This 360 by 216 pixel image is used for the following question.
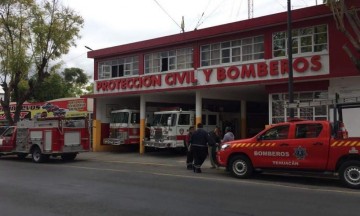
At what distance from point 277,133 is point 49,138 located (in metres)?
11.7

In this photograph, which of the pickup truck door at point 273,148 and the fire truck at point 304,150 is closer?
the fire truck at point 304,150

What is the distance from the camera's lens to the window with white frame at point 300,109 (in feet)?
61.9

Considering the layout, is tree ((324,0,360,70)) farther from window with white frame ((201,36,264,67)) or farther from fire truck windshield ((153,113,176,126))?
fire truck windshield ((153,113,176,126))

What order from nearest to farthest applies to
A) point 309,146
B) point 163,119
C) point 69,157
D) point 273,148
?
point 309,146, point 273,148, point 69,157, point 163,119

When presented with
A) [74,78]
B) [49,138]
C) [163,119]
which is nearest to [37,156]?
[49,138]

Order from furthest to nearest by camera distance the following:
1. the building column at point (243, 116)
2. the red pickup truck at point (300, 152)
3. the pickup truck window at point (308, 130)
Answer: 1. the building column at point (243, 116)
2. the pickup truck window at point (308, 130)
3. the red pickup truck at point (300, 152)

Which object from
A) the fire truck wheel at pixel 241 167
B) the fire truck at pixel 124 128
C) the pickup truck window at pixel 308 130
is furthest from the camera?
the fire truck at pixel 124 128

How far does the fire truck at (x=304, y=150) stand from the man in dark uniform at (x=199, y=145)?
4.80 feet

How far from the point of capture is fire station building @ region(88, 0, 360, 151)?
18.5 m

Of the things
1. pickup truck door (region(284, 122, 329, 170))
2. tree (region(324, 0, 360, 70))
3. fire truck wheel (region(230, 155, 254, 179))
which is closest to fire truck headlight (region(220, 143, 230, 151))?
fire truck wheel (region(230, 155, 254, 179))

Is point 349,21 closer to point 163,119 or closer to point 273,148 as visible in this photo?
point 273,148

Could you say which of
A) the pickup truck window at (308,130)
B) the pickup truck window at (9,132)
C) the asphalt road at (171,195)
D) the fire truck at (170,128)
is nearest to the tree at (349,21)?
the pickup truck window at (308,130)

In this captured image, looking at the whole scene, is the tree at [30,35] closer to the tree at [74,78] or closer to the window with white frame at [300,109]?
the window with white frame at [300,109]

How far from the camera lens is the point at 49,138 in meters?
20.6
